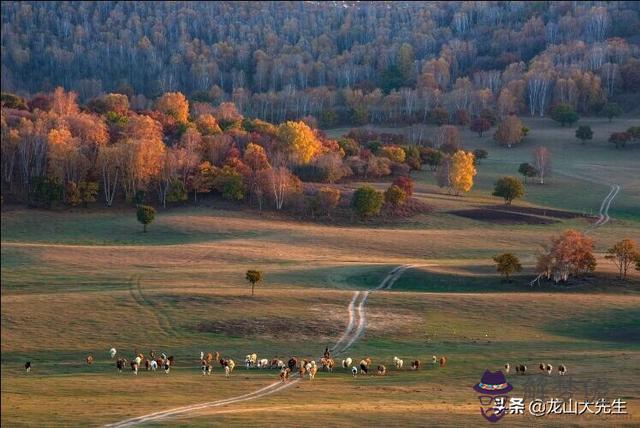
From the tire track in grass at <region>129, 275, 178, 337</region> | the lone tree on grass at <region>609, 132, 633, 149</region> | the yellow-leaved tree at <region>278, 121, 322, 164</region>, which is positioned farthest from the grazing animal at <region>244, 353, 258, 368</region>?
the lone tree on grass at <region>609, 132, 633, 149</region>

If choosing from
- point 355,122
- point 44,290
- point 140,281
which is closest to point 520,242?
point 140,281

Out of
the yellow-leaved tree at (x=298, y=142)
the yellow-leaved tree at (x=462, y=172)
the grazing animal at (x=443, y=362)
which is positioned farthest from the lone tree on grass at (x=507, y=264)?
the yellow-leaved tree at (x=298, y=142)

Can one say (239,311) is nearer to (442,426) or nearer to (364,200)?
(442,426)

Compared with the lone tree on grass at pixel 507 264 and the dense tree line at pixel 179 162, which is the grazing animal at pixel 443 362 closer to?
the lone tree on grass at pixel 507 264

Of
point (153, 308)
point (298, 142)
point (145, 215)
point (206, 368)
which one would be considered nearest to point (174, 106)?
point (298, 142)

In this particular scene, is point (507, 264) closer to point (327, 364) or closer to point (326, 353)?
point (326, 353)
